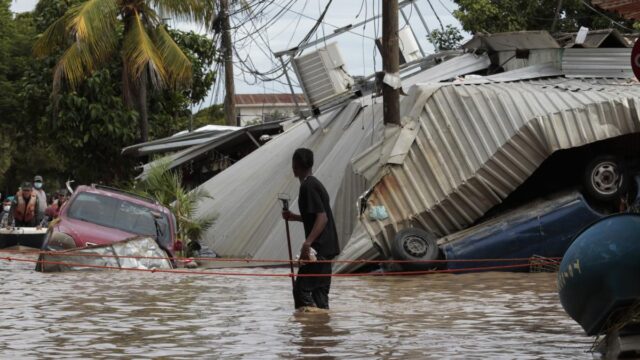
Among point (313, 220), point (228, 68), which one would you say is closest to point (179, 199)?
point (228, 68)

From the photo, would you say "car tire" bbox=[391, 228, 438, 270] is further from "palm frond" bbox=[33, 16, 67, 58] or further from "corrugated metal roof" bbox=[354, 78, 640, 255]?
"palm frond" bbox=[33, 16, 67, 58]

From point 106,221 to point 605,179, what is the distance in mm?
8246

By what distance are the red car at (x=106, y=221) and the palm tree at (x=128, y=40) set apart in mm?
9566

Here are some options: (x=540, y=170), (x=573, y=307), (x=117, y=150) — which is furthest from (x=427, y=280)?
(x=117, y=150)

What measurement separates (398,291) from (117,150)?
2389cm

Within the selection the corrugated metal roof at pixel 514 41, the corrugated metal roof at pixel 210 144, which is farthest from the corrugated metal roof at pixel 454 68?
the corrugated metal roof at pixel 210 144

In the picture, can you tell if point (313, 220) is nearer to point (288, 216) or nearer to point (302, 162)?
point (288, 216)

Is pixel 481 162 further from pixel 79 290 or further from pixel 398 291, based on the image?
pixel 79 290

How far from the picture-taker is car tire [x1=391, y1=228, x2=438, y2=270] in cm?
1817

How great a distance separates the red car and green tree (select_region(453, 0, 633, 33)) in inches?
653

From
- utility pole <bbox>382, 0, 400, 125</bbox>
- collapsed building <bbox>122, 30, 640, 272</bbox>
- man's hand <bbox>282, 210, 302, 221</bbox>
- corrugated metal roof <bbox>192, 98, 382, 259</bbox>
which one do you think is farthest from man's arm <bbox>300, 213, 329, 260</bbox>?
utility pole <bbox>382, 0, 400, 125</bbox>

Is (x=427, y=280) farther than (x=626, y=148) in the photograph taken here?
No

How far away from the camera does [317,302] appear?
39.4 ft

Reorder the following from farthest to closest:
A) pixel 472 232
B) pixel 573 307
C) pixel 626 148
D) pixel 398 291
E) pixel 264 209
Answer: pixel 264 209 < pixel 626 148 < pixel 472 232 < pixel 398 291 < pixel 573 307
